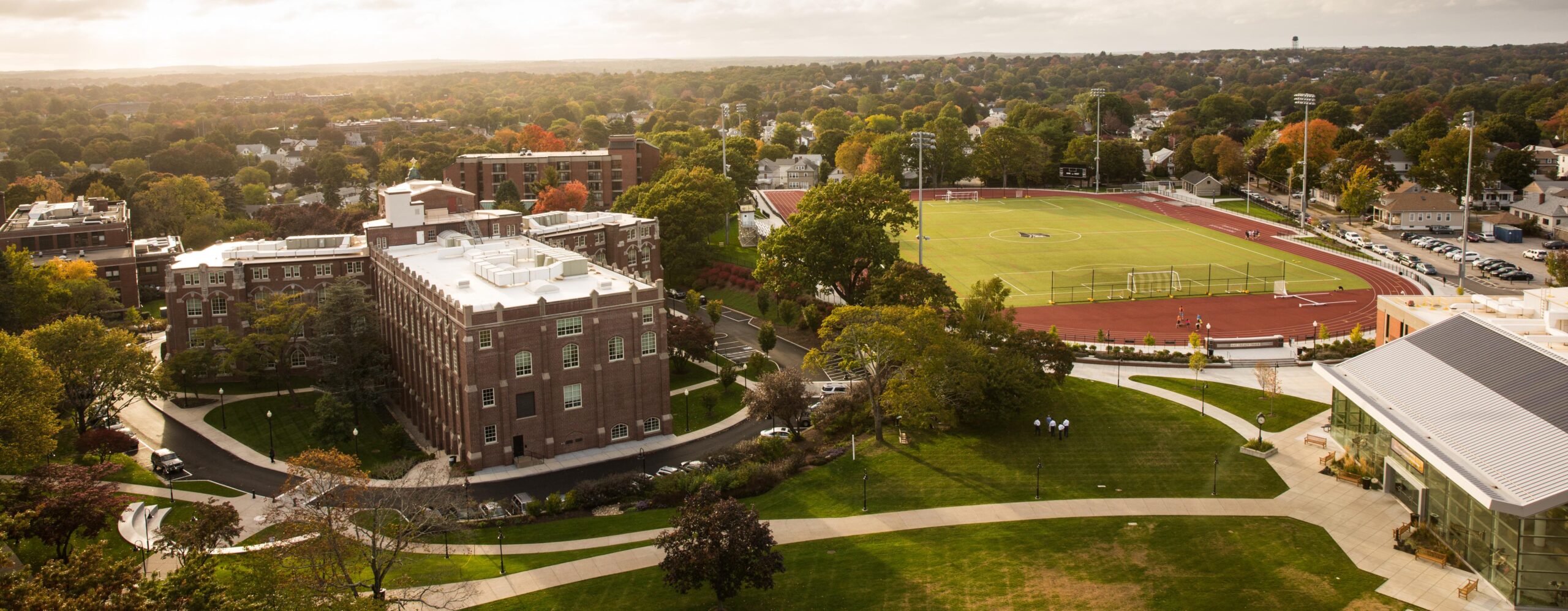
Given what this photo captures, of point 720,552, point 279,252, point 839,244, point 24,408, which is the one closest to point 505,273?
point 24,408

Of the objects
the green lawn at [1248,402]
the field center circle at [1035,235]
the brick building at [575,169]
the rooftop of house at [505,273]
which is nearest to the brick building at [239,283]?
the rooftop of house at [505,273]

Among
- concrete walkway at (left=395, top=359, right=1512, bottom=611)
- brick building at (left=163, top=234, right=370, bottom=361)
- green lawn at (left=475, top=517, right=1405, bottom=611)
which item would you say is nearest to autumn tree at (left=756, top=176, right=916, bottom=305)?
brick building at (left=163, top=234, right=370, bottom=361)

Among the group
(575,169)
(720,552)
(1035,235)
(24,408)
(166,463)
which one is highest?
(575,169)

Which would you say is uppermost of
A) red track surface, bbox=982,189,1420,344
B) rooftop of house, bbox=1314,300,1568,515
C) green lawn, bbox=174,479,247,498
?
rooftop of house, bbox=1314,300,1568,515

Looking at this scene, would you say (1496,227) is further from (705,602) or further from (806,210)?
(705,602)

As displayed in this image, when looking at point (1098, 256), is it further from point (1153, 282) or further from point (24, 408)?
point (24, 408)

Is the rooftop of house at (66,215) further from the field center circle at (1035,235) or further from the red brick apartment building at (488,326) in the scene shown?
the field center circle at (1035,235)

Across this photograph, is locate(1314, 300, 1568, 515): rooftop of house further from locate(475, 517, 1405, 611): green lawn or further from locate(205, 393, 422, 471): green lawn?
locate(205, 393, 422, 471): green lawn

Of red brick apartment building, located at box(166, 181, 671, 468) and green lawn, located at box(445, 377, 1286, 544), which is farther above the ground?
red brick apartment building, located at box(166, 181, 671, 468)
